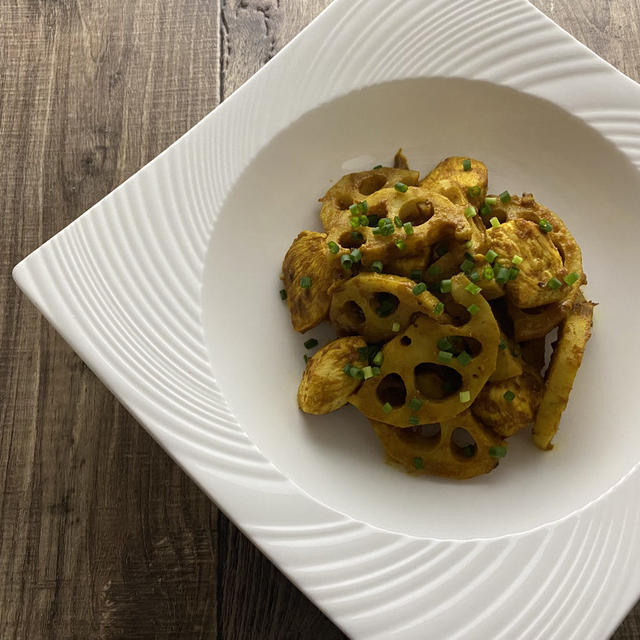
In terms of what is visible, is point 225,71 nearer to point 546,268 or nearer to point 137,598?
point 546,268

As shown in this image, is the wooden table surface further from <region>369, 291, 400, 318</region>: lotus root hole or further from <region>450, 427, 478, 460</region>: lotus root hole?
<region>369, 291, 400, 318</region>: lotus root hole

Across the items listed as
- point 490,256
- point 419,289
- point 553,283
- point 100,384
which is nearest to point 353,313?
point 419,289

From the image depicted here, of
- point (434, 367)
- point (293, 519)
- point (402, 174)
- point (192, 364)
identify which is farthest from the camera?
point (402, 174)

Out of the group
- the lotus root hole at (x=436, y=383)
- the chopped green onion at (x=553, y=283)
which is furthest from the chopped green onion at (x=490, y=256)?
the lotus root hole at (x=436, y=383)

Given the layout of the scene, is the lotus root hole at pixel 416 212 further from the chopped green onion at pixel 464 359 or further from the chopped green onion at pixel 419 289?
the chopped green onion at pixel 464 359

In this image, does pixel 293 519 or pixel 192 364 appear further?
pixel 192 364

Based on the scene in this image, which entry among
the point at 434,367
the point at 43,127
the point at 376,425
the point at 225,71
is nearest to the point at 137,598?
the point at 376,425
